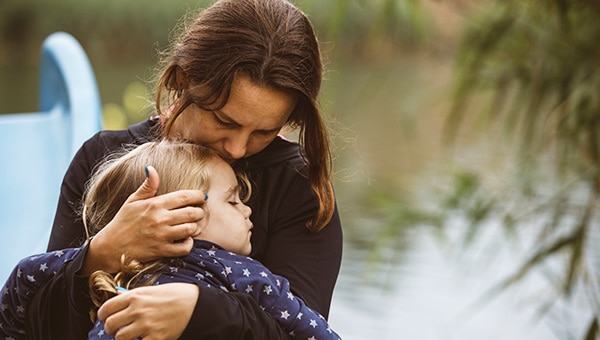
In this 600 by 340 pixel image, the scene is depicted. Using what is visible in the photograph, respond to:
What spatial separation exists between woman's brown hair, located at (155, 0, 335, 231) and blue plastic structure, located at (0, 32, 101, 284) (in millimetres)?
864

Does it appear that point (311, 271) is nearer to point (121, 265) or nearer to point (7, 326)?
point (121, 265)

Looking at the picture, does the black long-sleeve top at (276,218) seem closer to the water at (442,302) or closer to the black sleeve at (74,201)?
the black sleeve at (74,201)

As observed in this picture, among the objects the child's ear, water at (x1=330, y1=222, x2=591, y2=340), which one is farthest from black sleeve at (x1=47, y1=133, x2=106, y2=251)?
water at (x1=330, y1=222, x2=591, y2=340)

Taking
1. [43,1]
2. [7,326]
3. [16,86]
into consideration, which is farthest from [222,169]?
[43,1]

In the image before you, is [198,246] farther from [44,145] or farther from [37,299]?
[44,145]

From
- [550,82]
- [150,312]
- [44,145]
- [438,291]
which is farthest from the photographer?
[438,291]

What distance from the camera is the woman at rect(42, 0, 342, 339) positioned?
4.30 feet

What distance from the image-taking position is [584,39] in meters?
2.20

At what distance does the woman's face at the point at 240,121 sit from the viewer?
1.46 metres

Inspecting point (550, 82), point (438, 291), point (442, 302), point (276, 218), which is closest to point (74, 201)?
point (276, 218)

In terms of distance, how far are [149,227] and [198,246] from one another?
11cm

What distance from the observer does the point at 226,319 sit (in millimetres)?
1313

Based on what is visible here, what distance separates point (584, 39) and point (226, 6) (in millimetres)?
1018

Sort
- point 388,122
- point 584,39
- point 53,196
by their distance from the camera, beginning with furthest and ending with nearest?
point 388,122 < point 53,196 < point 584,39
